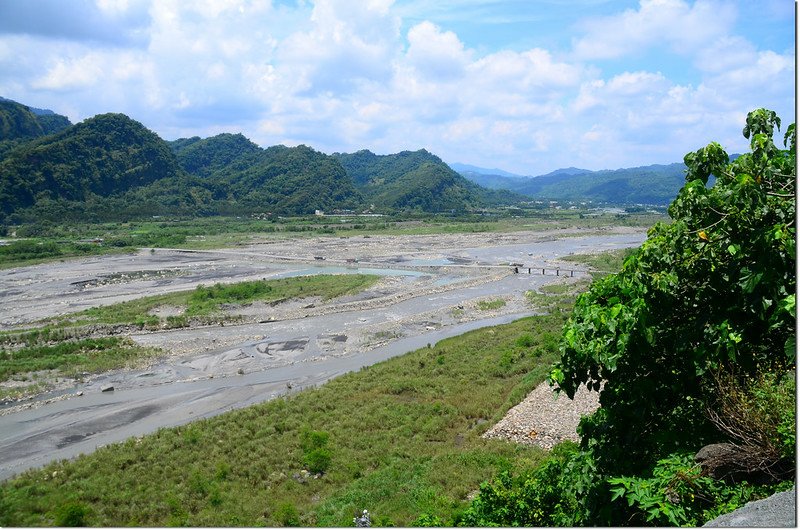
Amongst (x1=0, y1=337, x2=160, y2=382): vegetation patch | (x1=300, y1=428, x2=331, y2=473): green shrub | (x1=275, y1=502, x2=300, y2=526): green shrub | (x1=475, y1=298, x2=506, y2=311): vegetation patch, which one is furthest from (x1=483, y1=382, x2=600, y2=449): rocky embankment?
(x1=475, y1=298, x2=506, y2=311): vegetation patch

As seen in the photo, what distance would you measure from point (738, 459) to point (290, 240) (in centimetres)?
9840

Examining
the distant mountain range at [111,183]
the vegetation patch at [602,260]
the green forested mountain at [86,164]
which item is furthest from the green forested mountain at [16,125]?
the vegetation patch at [602,260]

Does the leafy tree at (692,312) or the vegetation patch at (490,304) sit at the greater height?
A: the leafy tree at (692,312)

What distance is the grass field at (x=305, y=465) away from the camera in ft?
46.7

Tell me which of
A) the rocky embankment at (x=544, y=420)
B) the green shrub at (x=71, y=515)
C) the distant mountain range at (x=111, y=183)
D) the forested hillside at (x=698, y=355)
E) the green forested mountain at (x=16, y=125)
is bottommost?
the green shrub at (x=71, y=515)

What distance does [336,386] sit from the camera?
25.2 metres

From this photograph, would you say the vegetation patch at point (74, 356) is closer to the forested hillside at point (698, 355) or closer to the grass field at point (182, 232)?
the forested hillside at point (698, 355)

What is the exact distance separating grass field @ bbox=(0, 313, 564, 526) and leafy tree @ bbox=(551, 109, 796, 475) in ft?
18.0

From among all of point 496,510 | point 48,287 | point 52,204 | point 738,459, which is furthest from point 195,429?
point 52,204

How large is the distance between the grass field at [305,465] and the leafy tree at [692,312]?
5489 millimetres

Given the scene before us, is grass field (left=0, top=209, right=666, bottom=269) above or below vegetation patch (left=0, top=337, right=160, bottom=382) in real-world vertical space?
above

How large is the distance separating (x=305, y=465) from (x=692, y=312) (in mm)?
13511

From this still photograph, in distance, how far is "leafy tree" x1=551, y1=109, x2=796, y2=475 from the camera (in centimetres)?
627

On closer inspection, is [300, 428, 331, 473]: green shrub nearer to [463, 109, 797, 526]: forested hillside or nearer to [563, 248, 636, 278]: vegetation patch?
[463, 109, 797, 526]: forested hillside
